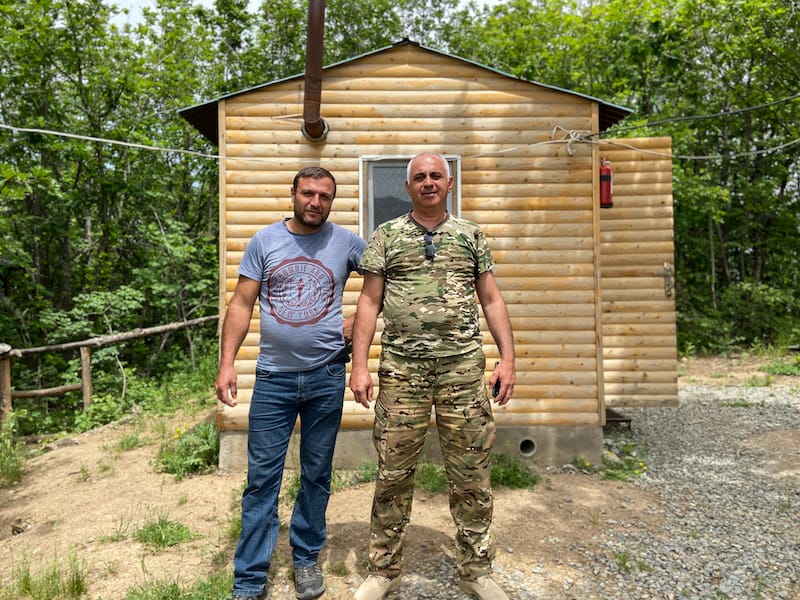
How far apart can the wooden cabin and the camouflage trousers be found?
2.60 metres

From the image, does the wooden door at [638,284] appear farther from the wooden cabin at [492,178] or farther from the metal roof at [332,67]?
the wooden cabin at [492,178]

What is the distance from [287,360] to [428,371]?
2.28 ft

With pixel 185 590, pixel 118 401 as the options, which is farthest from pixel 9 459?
pixel 185 590

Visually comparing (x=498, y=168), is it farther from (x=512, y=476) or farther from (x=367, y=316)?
(x=367, y=316)

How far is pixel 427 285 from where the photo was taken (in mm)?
2689

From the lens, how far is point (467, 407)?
2.66 meters

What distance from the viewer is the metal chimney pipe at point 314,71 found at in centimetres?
437

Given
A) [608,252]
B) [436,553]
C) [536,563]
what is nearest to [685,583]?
[536,563]

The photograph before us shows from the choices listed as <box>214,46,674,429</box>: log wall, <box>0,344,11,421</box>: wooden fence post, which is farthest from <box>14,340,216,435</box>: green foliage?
<box>214,46,674,429</box>: log wall

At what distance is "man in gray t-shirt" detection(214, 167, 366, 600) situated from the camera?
107 inches

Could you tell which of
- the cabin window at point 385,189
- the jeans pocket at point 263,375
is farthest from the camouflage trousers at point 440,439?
the cabin window at point 385,189

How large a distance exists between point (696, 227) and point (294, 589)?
16904 mm

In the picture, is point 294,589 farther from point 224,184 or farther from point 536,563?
point 224,184

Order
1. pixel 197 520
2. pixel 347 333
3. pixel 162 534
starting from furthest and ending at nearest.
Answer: pixel 197 520 → pixel 162 534 → pixel 347 333
